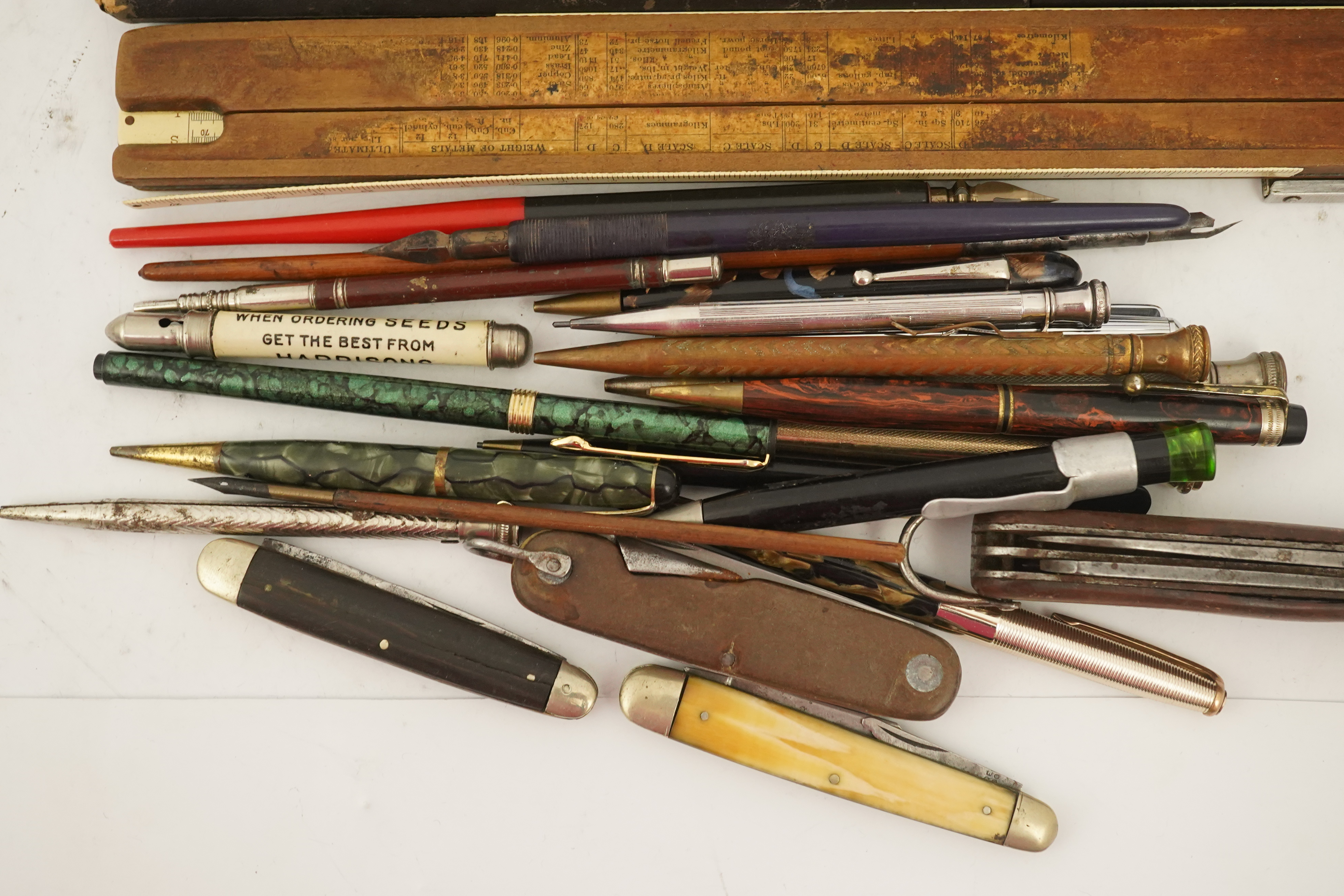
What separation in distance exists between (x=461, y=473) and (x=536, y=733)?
2.17 feet

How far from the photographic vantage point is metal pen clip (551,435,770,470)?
2.24 m

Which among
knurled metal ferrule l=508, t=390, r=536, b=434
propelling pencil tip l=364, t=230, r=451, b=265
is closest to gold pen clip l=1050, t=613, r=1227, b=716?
knurled metal ferrule l=508, t=390, r=536, b=434

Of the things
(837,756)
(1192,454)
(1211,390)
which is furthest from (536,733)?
(1211,390)

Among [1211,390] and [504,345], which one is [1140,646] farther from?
[504,345]

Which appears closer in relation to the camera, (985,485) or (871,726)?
(985,485)

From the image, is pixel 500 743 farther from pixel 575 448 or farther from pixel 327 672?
pixel 575 448

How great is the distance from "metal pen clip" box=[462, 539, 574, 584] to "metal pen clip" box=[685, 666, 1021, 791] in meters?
0.39

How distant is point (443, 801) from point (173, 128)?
1779 millimetres

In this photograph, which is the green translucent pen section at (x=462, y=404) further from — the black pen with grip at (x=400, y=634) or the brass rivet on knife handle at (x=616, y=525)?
the black pen with grip at (x=400, y=634)

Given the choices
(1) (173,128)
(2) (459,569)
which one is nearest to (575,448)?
(2) (459,569)

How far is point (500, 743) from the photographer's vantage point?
2379mm

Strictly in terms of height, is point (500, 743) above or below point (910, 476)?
below

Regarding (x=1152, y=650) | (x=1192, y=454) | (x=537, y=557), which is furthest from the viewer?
(x=1152, y=650)

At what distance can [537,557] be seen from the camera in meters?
2.23
